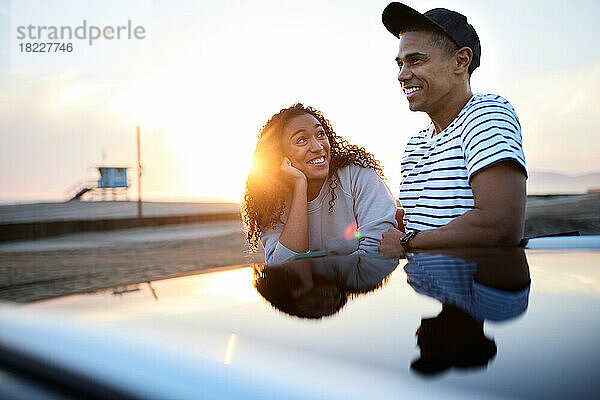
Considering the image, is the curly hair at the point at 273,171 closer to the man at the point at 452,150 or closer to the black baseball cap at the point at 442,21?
the man at the point at 452,150

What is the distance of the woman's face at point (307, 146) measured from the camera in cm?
296

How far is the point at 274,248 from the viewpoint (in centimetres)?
269

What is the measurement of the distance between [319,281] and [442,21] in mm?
1922

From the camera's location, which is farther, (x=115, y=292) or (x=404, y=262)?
(x=404, y=262)

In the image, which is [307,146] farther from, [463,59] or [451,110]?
[463,59]

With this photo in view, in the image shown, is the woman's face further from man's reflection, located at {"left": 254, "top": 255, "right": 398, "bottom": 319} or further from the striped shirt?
man's reflection, located at {"left": 254, "top": 255, "right": 398, "bottom": 319}

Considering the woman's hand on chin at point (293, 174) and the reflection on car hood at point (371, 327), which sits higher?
the woman's hand on chin at point (293, 174)

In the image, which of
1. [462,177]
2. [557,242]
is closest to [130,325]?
[557,242]

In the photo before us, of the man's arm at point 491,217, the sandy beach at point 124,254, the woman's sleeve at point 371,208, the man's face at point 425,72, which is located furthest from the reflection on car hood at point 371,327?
the sandy beach at point 124,254

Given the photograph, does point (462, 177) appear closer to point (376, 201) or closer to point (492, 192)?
point (492, 192)

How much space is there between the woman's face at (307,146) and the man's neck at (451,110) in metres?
0.69

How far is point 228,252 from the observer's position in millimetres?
14398

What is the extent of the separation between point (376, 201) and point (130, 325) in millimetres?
2140

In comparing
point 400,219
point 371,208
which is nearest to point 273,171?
point 371,208
